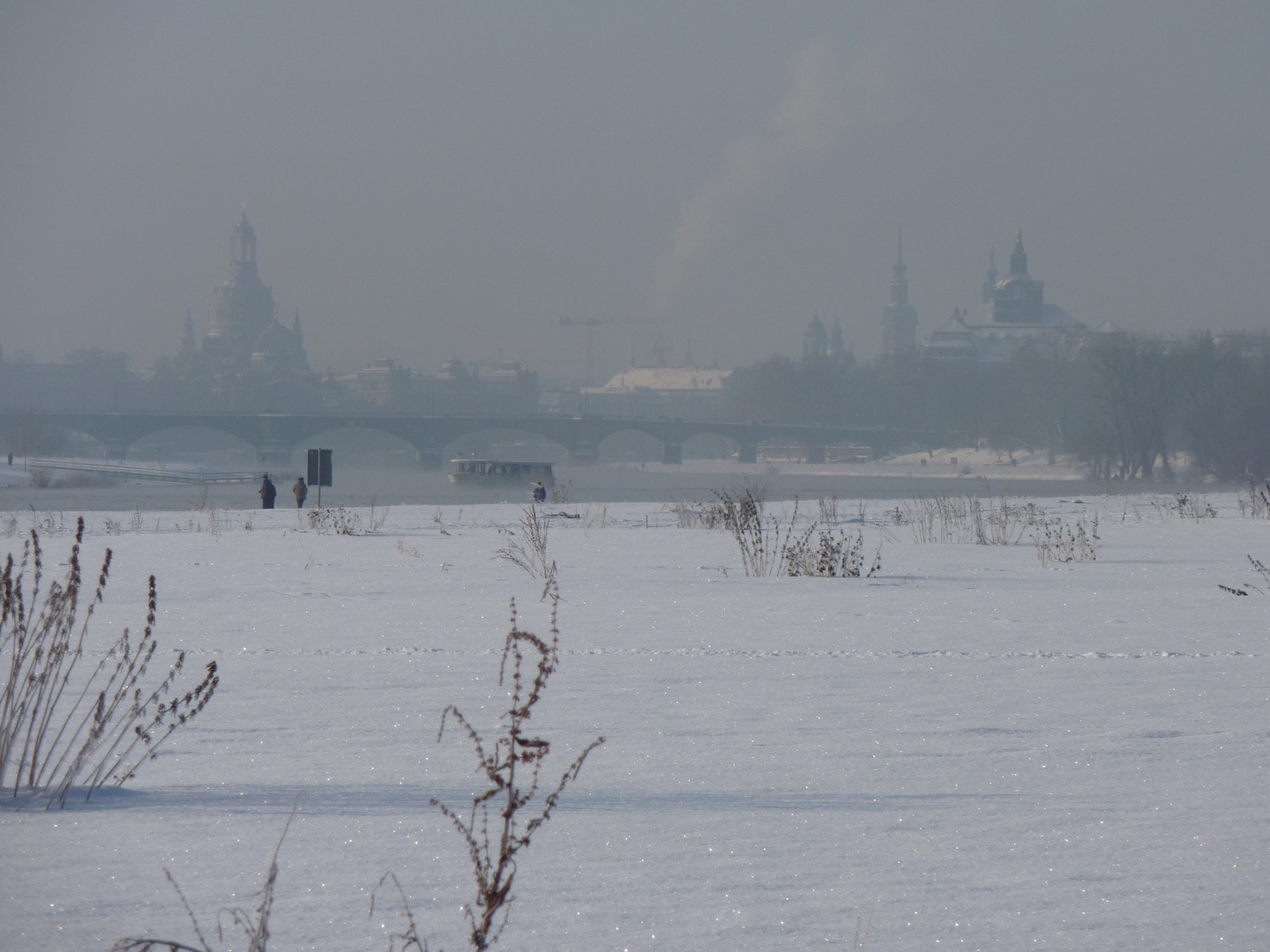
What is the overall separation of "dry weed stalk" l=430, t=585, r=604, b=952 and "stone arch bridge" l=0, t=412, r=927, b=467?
9230cm

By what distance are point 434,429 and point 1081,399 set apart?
4270 cm

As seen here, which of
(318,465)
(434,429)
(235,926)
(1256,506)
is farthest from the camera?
(434,429)

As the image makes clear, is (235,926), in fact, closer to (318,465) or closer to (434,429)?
(318,465)

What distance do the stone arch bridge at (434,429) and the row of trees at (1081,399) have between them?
766 cm

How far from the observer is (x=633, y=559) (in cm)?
1171

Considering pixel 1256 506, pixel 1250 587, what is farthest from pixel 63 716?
pixel 1256 506

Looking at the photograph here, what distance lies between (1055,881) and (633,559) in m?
8.88

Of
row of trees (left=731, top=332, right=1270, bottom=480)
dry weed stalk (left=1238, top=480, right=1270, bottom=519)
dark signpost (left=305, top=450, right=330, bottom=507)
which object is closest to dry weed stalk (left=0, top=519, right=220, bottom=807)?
dry weed stalk (left=1238, top=480, right=1270, bottom=519)

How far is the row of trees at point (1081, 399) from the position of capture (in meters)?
52.3

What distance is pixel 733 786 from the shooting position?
3.63 metres

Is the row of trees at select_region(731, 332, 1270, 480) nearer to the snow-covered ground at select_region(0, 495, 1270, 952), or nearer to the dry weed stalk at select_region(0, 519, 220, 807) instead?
the snow-covered ground at select_region(0, 495, 1270, 952)

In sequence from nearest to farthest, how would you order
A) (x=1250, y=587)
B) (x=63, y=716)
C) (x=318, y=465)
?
(x=63, y=716) → (x=1250, y=587) → (x=318, y=465)

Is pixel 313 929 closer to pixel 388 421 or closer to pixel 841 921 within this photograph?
pixel 841 921

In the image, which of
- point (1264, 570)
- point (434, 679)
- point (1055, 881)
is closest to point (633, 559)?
point (1264, 570)
